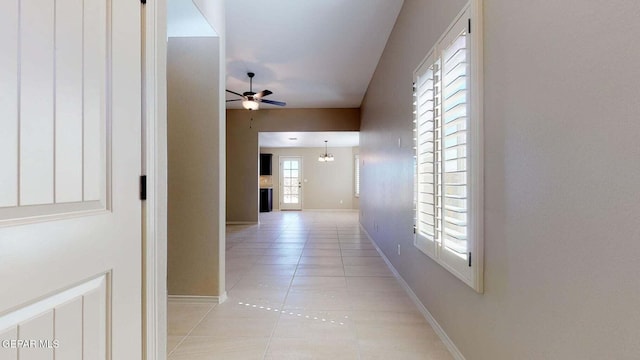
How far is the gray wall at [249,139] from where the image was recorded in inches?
305

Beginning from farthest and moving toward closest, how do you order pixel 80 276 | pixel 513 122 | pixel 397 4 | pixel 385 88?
pixel 385 88
pixel 397 4
pixel 513 122
pixel 80 276

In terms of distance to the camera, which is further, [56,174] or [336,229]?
[336,229]

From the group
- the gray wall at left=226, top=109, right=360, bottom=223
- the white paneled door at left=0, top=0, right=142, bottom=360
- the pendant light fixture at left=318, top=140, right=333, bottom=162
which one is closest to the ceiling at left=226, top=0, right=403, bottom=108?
the gray wall at left=226, top=109, right=360, bottom=223

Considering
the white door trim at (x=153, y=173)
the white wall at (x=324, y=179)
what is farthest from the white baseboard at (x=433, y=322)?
the white wall at (x=324, y=179)

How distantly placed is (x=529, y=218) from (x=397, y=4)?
2.77 metres

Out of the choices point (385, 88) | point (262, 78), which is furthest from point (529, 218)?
point (262, 78)

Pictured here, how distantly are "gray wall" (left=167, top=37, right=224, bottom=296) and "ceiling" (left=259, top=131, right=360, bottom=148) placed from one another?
17.6 feet

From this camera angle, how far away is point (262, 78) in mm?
5523

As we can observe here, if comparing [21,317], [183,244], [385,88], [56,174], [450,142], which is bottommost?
[183,244]

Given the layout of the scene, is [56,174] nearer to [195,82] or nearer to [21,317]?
[21,317]

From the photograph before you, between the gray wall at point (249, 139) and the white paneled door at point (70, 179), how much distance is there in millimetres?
6646

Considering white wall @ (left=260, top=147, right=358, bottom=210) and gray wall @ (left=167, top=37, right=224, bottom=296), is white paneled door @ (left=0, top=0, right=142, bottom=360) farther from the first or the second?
white wall @ (left=260, top=147, right=358, bottom=210)

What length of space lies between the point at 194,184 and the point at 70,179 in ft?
6.10

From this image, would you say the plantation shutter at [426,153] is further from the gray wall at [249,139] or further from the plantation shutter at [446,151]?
the gray wall at [249,139]
